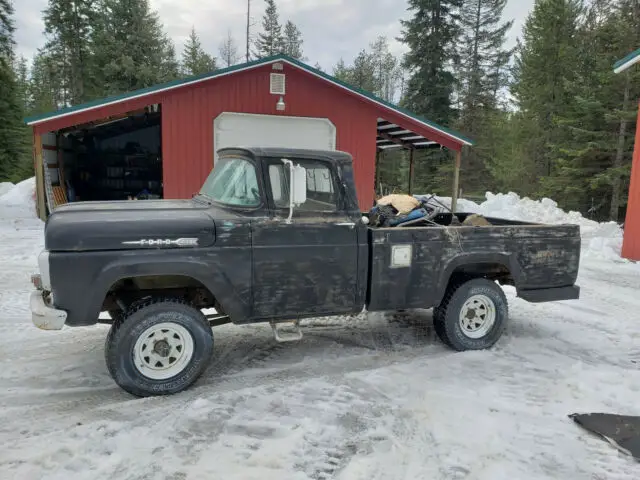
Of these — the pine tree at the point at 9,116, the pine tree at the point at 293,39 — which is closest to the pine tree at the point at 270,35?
the pine tree at the point at 293,39

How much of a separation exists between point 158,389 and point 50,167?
1481 cm

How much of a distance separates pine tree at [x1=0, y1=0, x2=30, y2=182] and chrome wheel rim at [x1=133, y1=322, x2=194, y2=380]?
90.5 ft

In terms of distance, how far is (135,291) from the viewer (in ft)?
14.4

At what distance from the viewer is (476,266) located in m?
5.35

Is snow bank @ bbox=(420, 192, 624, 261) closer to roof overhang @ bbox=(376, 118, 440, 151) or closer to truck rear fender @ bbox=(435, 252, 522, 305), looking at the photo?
roof overhang @ bbox=(376, 118, 440, 151)

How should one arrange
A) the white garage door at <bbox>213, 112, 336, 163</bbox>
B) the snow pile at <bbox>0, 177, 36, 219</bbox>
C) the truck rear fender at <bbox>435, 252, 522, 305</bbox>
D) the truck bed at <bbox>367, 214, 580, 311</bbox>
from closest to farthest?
the truck bed at <bbox>367, 214, 580, 311</bbox> → the truck rear fender at <bbox>435, 252, 522, 305</bbox> → the white garage door at <bbox>213, 112, 336, 163</bbox> → the snow pile at <bbox>0, 177, 36, 219</bbox>

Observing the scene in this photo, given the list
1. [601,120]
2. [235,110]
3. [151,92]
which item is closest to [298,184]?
[151,92]

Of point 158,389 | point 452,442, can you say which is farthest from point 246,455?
point 452,442

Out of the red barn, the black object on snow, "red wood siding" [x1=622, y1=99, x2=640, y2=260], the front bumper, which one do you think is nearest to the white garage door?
the red barn

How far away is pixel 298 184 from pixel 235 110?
976 centimetres

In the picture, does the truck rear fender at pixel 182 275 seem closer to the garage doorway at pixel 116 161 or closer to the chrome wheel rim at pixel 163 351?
the chrome wheel rim at pixel 163 351

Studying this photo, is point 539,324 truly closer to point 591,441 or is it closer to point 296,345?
point 591,441

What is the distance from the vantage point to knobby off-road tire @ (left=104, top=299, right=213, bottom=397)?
12.6ft

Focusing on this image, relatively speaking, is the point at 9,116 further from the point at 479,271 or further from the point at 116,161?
the point at 479,271
